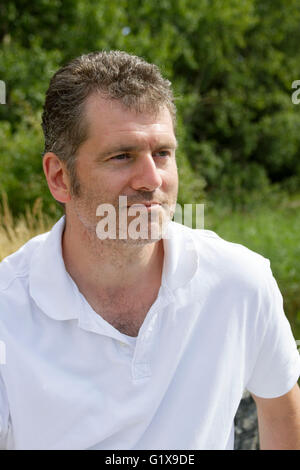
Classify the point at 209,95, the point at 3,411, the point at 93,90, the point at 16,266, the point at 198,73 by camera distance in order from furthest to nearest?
the point at 209,95 → the point at 198,73 → the point at 16,266 → the point at 93,90 → the point at 3,411

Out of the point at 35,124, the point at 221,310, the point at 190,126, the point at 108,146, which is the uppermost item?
the point at 190,126

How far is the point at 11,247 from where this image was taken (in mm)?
3488

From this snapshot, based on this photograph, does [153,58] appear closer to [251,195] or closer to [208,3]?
[208,3]

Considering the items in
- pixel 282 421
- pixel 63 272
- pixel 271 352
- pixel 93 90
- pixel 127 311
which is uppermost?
pixel 93 90

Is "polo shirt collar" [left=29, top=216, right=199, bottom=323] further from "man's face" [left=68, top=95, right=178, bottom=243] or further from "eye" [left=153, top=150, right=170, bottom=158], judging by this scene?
"eye" [left=153, top=150, right=170, bottom=158]

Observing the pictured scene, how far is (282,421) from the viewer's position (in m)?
1.59

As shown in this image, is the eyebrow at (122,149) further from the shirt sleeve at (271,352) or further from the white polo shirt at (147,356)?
the shirt sleeve at (271,352)

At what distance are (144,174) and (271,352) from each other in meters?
0.66

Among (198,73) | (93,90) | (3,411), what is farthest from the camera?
(198,73)

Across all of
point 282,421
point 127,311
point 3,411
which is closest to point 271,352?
point 282,421

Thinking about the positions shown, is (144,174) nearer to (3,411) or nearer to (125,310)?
(125,310)

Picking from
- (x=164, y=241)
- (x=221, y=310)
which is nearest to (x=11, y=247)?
(x=164, y=241)

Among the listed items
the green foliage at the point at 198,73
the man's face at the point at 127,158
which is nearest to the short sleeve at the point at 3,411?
the man's face at the point at 127,158

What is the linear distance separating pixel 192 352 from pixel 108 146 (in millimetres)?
641
